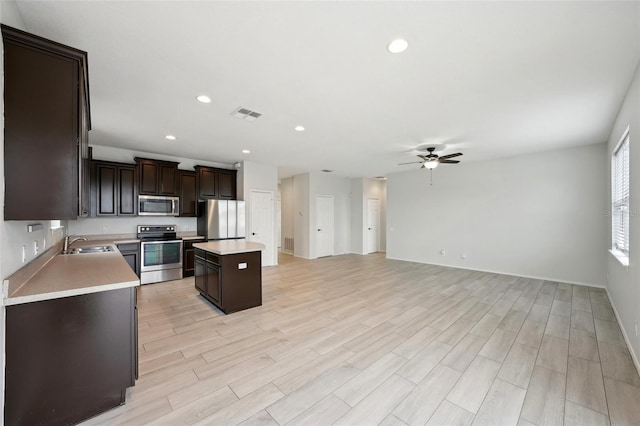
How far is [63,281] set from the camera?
1.82m

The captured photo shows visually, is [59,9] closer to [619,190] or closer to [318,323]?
[318,323]

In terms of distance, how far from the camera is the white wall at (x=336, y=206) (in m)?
8.06

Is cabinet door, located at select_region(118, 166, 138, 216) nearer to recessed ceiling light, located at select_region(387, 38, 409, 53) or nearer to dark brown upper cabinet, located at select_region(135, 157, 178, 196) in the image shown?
dark brown upper cabinet, located at select_region(135, 157, 178, 196)

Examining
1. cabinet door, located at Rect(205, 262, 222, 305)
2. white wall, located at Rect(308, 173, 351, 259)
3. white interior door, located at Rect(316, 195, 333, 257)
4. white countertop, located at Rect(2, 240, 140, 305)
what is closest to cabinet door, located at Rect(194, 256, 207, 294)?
cabinet door, located at Rect(205, 262, 222, 305)

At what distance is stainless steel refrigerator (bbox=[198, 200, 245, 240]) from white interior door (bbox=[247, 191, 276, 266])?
0.45 metres

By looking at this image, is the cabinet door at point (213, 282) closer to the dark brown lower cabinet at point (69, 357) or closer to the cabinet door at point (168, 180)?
the dark brown lower cabinet at point (69, 357)

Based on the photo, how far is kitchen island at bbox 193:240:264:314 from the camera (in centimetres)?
357

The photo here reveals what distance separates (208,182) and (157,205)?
1.21 metres

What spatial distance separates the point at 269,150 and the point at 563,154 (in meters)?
6.10

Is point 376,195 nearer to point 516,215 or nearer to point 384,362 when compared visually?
point 516,215

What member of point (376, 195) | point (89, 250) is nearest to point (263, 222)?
point (89, 250)

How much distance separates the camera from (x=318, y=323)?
3.27 metres

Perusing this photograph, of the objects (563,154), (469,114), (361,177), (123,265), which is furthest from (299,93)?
(361,177)

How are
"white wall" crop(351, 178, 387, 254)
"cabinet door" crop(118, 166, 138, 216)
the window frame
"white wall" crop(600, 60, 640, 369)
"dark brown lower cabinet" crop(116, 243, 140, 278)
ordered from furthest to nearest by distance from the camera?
"white wall" crop(351, 178, 387, 254)
"cabinet door" crop(118, 166, 138, 216)
"dark brown lower cabinet" crop(116, 243, 140, 278)
the window frame
"white wall" crop(600, 60, 640, 369)
